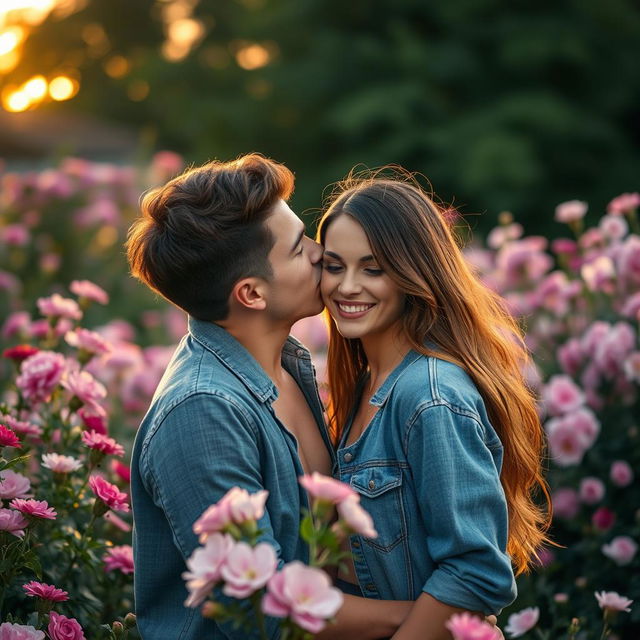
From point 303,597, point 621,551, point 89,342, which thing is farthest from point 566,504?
point 303,597

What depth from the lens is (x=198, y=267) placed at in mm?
2264

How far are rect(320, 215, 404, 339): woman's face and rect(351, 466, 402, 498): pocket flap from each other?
338 millimetres

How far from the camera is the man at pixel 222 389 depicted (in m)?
2.02

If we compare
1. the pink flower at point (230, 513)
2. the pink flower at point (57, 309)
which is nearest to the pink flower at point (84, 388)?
the pink flower at point (57, 309)

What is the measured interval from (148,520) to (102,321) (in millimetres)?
3964

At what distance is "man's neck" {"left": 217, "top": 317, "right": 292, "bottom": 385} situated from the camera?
2373 mm

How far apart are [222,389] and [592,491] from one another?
1.84 meters

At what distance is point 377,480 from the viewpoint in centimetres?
214

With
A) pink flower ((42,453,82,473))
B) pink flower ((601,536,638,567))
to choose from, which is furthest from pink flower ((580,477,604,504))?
pink flower ((42,453,82,473))

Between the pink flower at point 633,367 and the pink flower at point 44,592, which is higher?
the pink flower at point 633,367

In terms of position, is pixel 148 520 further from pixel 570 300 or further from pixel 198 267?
pixel 570 300

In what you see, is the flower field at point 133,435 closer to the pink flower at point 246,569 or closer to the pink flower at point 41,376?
the pink flower at point 41,376

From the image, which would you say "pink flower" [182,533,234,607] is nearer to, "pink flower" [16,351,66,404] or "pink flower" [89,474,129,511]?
"pink flower" [89,474,129,511]

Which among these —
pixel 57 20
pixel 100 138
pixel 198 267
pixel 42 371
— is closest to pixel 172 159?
pixel 42 371
